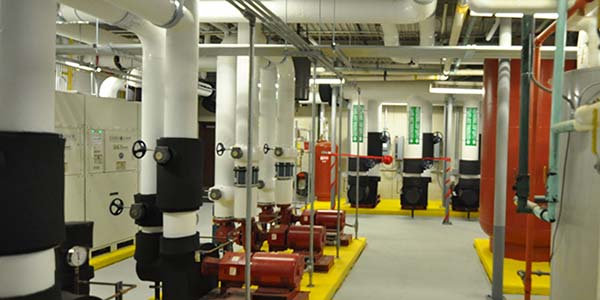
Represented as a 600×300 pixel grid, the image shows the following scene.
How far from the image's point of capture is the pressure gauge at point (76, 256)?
7.44ft

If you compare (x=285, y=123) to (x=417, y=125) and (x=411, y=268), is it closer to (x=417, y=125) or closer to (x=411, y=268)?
(x=411, y=268)

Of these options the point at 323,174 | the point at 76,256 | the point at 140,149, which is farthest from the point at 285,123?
the point at 323,174

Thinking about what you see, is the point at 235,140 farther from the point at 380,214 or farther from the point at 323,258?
the point at 380,214

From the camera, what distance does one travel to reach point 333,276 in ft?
16.1

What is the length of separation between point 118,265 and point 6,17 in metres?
4.58

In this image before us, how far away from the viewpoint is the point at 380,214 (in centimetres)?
982

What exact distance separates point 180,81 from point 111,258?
11.3 ft

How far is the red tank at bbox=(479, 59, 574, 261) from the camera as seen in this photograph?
5.35 meters

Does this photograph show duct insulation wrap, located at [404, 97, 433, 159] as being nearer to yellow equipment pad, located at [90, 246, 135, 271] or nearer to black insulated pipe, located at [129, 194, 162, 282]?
yellow equipment pad, located at [90, 246, 135, 271]

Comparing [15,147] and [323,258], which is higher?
[15,147]

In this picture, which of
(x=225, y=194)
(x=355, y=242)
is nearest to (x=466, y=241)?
(x=355, y=242)

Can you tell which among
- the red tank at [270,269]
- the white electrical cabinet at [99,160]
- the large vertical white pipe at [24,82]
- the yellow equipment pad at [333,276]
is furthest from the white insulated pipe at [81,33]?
the large vertical white pipe at [24,82]

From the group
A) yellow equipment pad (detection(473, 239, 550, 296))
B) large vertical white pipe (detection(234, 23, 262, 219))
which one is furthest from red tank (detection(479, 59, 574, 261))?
large vertical white pipe (detection(234, 23, 262, 219))

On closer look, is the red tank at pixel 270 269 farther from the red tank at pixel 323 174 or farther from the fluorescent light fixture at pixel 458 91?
the red tank at pixel 323 174
